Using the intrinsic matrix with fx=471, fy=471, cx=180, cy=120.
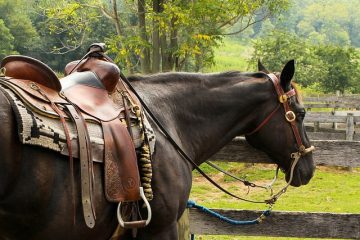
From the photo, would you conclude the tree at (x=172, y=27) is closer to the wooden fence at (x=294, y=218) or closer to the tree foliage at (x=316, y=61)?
the wooden fence at (x=294, y=218)

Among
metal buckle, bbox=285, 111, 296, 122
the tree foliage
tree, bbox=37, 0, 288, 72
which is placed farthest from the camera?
the tree foliage

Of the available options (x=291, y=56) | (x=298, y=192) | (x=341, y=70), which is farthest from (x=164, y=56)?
(x=291, y=56)

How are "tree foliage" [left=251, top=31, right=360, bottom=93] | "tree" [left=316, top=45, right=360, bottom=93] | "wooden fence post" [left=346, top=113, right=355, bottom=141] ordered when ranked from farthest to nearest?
"tree foliage" [left=251, top=31, right=360, bottom=93], "tree" [left=316, top=45, right=360, bottom=93], "wooden fence post" [left=346, top=113, right=355, bottom=141]

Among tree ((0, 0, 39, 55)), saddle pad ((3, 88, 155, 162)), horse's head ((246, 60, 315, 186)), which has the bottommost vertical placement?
tree ((0, 0, 39, 55))

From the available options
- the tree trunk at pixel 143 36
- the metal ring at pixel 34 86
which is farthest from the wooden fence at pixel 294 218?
the tree trunk at pixel 143 36

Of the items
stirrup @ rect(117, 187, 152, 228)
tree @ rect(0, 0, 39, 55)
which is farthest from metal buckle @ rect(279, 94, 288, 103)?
tree @ rect(0, 0, 39, 55)

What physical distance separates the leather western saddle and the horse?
8 cm

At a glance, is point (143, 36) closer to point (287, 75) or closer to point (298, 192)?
point (298, 192)

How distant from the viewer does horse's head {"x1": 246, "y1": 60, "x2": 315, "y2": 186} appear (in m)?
3.70

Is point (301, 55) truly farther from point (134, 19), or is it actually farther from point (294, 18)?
point (294, 18)

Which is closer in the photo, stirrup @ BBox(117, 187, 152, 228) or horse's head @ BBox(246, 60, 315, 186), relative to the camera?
stirrup @ BBox(117, 187, 152, 228)

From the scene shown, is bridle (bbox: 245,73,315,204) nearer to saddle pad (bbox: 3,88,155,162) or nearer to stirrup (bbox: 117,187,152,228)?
stirrup (bbox: 117,187,152,228)

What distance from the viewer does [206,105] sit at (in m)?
3.67

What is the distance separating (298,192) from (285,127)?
6.56m
